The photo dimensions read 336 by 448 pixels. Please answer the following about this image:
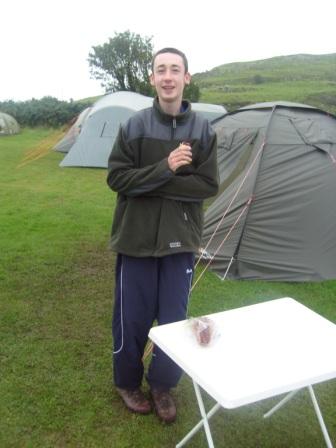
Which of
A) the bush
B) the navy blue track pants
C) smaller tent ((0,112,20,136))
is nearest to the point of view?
the navy blue track pants

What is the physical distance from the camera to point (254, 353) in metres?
2.14

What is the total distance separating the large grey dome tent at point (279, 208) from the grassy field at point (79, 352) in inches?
9.6

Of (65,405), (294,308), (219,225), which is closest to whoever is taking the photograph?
(294,308)

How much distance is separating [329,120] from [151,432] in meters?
4.19

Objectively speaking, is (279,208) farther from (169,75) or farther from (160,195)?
(169,75)

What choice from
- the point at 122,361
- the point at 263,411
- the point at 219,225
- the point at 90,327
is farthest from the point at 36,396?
the point at 219,225

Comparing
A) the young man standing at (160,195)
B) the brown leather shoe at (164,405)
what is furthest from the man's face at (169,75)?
the brown leather shoe at (164,405)

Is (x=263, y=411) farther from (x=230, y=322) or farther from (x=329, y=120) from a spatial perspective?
(x=329, y=120)

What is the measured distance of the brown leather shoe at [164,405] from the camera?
2.87 metres

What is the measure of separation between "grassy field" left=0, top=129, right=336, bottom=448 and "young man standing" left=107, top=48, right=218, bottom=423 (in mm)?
539

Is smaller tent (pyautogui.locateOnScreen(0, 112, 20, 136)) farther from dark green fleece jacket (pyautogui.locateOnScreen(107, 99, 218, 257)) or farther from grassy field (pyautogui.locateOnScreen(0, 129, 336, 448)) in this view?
dark green fleece jacket (pyautogui.locateOnScreen(107, 99, 218, 257))

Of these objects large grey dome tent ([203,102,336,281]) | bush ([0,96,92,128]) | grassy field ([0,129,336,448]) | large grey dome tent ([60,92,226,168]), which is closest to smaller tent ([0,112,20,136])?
bush ([0,96,92,128])

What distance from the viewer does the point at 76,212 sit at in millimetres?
7586

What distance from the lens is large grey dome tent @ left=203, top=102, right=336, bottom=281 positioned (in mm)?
5016
